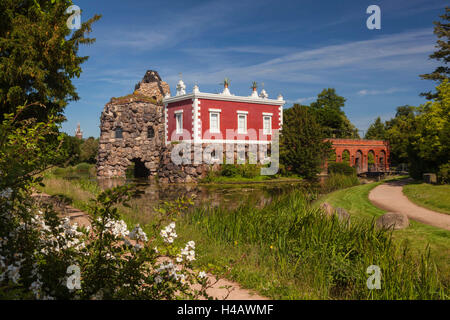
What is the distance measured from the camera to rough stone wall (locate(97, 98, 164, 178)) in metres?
31.7

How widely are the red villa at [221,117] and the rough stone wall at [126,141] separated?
7.25 feet

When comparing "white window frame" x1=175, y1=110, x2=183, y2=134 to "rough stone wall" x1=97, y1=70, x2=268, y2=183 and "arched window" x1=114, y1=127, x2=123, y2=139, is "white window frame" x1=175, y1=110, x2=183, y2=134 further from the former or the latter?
"arched window" x1=114, y1=127, x2=123, y2=139

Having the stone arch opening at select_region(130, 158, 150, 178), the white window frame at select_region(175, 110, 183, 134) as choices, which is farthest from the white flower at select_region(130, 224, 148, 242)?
the stone arch opening at select_region(130, 158, 150, 178)

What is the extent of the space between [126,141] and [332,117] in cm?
2885

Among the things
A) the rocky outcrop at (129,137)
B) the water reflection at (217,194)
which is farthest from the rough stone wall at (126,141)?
the water reflection at (217,194)

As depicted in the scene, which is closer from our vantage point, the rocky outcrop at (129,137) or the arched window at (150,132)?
the rocky outcrop at (129,137)

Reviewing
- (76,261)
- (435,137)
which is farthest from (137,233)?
(435,137)

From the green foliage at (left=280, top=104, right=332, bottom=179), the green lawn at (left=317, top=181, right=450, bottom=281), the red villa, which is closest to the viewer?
the green lawn at (left=317, top=181, right=450, bottom=281)

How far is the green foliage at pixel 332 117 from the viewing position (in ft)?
153

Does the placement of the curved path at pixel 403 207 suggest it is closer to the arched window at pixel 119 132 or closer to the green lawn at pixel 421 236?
the green lawn at pixel 421 236

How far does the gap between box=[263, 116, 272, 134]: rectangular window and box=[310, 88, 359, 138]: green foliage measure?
43.0ft

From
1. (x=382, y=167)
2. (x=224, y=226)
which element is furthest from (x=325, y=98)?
(x=224, y=226)
